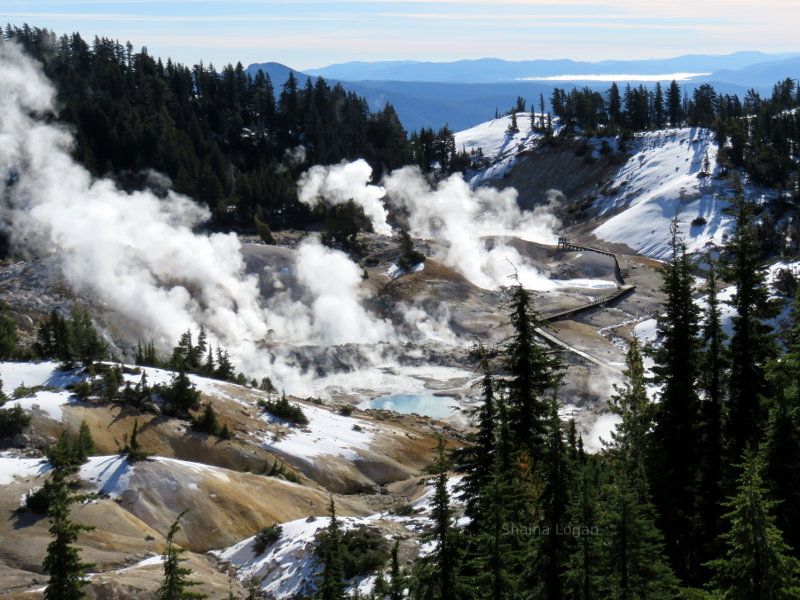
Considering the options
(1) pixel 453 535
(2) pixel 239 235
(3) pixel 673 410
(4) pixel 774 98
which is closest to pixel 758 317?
(3) pixel 673 410

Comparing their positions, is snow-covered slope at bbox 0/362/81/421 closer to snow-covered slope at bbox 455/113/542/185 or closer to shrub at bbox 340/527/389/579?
shrub at bbox 340/527/389/579

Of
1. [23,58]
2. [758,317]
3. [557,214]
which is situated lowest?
[557,214]

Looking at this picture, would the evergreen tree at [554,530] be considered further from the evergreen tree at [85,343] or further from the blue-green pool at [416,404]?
the blue-green pool at [416,404]

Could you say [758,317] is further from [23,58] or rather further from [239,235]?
[23,58]

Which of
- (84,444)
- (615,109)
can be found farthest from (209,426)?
(615,109)

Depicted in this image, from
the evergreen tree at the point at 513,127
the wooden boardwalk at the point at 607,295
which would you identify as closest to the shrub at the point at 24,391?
the wooden boardwalk at the point at 607,295

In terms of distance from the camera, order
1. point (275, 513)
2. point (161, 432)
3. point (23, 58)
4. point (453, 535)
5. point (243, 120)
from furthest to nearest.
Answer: point (243, 120) < point (23, 58) < point (161, 432) < point (275, 513) < point (453, 535)
